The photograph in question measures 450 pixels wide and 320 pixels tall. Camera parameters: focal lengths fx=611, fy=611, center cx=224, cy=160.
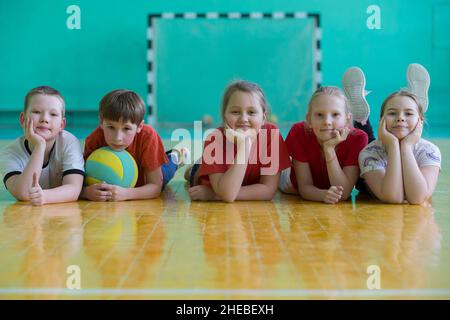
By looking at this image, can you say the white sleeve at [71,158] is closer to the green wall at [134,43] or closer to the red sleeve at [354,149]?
the red sleeve at [354,149]

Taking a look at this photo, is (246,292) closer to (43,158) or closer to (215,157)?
(215,157)

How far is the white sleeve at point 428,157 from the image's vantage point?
2.74 meters

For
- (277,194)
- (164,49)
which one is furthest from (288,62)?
(277,194)

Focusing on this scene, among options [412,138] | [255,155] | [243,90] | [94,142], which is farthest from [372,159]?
[94,142]

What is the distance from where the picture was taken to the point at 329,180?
113 inches

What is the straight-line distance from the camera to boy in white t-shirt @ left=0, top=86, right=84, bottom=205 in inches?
104

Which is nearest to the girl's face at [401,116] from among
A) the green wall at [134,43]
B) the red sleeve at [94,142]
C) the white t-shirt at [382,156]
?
the white t-shirt at [382,156]

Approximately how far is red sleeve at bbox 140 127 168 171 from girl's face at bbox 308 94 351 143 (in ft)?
2.41

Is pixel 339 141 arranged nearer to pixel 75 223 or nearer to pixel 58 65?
pixel 75 223

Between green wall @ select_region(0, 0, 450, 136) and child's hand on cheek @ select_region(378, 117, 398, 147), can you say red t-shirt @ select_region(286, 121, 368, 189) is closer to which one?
child's hand on cheek @ select_region(378, 117, 398, 147)

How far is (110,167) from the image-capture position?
9.10ft

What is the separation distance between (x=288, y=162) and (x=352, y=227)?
69 cm

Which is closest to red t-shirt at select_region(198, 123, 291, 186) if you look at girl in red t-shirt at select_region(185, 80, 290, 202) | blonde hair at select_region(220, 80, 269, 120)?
girl in red t-shirt at select_region(185, 80, 290, 202)

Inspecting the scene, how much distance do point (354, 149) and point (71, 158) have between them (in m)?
1.30
